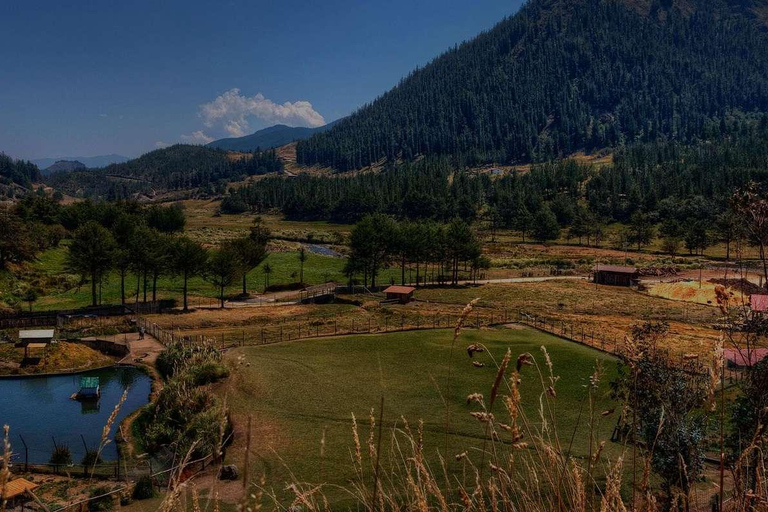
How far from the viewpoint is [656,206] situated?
128m

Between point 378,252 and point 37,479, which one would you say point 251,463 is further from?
point 378,252

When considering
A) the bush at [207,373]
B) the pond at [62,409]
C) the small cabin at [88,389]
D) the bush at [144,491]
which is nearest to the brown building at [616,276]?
the bush at [207,373]

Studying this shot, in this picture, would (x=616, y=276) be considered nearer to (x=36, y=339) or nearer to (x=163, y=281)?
(x=163, y=281)

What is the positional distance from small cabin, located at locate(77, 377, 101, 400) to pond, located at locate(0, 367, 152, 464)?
366mm

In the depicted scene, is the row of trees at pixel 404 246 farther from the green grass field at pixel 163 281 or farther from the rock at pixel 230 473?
the rock at pixel 230 473

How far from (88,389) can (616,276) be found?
64297mm

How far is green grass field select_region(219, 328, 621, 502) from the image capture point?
65.7 feet

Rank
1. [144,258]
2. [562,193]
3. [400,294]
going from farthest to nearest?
[562,193] < [400,294] < [144,258]

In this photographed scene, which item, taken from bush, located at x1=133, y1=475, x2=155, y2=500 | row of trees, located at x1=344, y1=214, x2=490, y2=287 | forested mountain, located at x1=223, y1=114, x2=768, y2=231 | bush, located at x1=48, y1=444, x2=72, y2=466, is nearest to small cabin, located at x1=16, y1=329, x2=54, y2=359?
bush, located at x1=48, y1=444, x2=72, y2=466

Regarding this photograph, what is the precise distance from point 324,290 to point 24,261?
4122cm

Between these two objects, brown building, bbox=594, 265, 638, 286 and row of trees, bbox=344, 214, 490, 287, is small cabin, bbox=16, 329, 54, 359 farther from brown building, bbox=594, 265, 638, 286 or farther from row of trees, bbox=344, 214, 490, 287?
brown building, bbox=594, 265, 638, 286

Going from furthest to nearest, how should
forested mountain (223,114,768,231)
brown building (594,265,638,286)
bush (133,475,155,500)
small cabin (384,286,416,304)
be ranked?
forested mountain (223,114,768,231), brown building (594,265,638,286), small cabin (384,286,416,304), bush (133,475,155,500)

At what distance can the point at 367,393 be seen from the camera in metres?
27.3

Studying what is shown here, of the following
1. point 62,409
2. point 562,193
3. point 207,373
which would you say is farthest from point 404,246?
point 562,193
